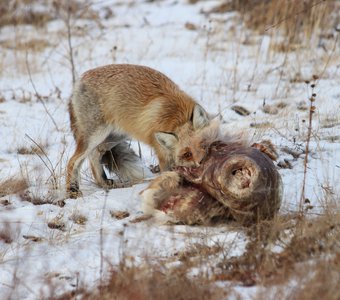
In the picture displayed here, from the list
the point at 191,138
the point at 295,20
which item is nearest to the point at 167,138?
the point at 191,138

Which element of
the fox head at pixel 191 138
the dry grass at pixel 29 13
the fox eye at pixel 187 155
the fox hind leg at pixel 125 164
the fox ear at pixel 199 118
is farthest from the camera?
the dry grass at pixel 29 13

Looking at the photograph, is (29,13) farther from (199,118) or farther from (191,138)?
(191,138)

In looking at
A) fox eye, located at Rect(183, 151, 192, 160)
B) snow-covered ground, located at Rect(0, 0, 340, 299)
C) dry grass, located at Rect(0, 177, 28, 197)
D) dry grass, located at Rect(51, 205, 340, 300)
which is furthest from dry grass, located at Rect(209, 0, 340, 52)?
dry grass, located at Rect(51, 205, 340, 300)

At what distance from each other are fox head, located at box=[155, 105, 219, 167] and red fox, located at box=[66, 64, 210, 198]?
0.10 m

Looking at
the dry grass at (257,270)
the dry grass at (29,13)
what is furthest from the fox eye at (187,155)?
the dry grass at (29,13)

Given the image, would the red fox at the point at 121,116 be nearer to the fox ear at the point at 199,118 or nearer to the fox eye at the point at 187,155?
the fox ear at the point at 199,118

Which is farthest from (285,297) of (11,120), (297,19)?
(297,19)

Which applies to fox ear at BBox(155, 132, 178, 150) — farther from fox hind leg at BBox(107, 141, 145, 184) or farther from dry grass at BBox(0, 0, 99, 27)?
dry grass at BBox(0, 0, 99, 27)

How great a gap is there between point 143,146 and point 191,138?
2.33m

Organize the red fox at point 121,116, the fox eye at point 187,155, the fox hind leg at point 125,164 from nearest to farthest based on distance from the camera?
the fox eye at point 187,155
the red fox at point 121,116
the fox hind leg at point 125,164

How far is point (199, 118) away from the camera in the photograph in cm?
548

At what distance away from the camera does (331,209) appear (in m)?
4.04

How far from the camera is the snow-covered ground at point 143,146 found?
4.04 meters

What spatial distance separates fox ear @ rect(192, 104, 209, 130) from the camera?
5.45 metres
